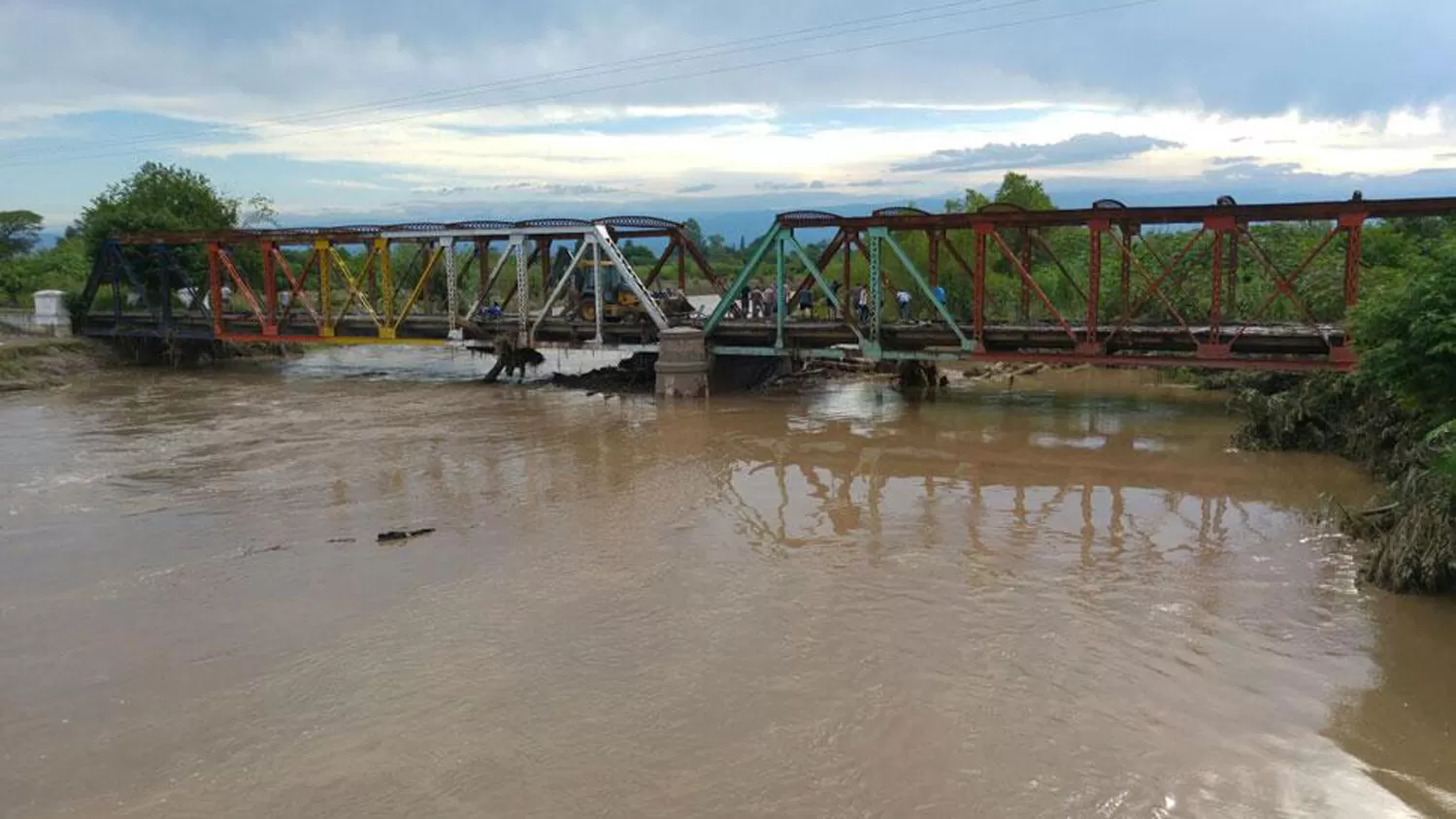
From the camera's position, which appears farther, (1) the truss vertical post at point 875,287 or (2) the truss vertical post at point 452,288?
(2) the truss vertical post at point 452,288

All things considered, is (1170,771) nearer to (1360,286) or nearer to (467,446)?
(467,446)

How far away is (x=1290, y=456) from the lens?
57.8 ft

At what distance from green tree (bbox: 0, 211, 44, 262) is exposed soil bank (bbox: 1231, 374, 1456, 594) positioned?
212ft

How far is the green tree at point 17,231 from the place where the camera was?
6249cm

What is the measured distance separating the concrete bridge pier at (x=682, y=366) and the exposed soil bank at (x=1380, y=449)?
11841 mm

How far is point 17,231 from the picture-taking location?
6738 centimetres

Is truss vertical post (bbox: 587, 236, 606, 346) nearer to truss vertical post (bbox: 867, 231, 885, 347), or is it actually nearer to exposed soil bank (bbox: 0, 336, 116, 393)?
truss vertical post (bbox: 867, 231, 885, 347)

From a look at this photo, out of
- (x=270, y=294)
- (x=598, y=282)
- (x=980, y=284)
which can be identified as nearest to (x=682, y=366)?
(x=598, y=282)

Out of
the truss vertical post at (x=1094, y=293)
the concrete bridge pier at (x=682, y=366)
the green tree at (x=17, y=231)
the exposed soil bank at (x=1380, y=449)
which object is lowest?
the exposed soil bank at (x=1380, y=449)

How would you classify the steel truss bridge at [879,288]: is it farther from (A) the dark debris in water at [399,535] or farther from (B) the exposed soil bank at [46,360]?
(A) the dark debris in water at [399,535]

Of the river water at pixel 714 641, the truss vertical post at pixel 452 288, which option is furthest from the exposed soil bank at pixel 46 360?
the river water at pixel 714 641

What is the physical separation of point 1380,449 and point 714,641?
11891 millimetres

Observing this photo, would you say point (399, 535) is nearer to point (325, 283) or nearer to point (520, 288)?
point (520, 288)

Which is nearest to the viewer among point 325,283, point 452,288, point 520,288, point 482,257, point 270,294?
point 520,288
